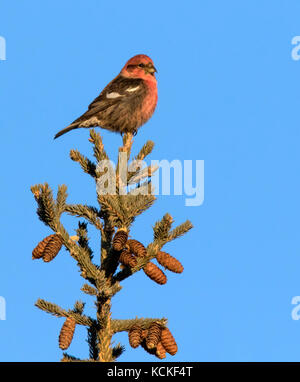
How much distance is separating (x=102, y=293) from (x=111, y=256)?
34 centimetres

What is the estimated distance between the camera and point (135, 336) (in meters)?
3.88

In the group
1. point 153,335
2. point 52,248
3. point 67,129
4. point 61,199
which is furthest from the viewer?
point 67,129

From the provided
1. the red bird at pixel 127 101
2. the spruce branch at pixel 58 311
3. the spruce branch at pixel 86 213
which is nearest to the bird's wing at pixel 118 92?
the red bird at pixel 127 101

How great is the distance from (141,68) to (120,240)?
201 inches

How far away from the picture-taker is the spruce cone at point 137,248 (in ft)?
13.5

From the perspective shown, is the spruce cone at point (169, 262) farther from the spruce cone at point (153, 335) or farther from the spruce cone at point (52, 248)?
the spruce cone at point (52, 248)

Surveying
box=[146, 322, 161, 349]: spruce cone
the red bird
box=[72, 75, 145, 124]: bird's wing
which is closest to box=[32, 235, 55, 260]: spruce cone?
box=[146, 322, 161, 349]: spruce cone

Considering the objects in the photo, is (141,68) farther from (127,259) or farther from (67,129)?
(127,259)

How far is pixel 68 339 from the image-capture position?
12.8ft

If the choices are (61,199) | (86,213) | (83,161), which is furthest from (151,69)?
(61,199)

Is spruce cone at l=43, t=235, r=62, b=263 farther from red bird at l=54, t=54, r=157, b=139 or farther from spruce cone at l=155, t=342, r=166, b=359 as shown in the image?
red bird at l=54, t=54, r=157, b=139

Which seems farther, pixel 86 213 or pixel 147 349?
pixel 86 213

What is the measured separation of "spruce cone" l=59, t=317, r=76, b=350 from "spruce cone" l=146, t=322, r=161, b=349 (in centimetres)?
53
